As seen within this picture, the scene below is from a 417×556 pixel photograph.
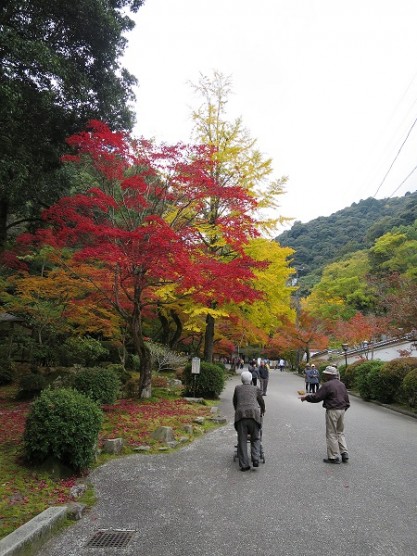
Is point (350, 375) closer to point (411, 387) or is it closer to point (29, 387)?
point (411, 387)

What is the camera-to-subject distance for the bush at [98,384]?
28.6 ft

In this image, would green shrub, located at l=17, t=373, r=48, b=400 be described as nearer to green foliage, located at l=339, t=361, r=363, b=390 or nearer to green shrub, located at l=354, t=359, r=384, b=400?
green shrub, located at l=354, t=359, r=384, b=400

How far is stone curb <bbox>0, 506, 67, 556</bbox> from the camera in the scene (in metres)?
3.19

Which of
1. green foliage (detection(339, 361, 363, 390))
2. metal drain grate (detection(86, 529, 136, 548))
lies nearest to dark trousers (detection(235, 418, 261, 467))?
metal drain grate (detection(86, 529, 136, 548))

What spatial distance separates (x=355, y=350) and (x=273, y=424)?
85.0ft

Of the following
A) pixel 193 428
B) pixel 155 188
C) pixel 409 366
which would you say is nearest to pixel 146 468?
pixel 193 428

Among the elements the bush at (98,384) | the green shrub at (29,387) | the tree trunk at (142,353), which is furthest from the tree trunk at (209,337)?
the bush at (98,384)

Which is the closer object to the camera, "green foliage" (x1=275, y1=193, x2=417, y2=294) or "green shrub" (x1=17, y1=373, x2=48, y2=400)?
"green shrub" (x1=17, y1=373, x2=48, y2=400)

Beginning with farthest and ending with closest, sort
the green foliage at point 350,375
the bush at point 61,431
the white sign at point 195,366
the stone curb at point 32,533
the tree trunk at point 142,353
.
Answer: the green foliage at point 350,375 → the white sign at point 195,366 → the tree trunk at point 142,353 → the bush at point 61,431 → the stone curb at point 32,533

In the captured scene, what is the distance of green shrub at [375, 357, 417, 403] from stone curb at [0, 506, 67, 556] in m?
12.4

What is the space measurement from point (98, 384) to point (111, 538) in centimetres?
536

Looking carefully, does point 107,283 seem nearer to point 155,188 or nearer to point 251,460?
point 155,188

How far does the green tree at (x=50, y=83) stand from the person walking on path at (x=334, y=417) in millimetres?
8026

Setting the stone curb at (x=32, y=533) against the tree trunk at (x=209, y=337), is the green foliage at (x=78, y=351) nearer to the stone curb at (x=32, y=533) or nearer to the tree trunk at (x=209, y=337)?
the tree trunk at (x=209, y=337)
